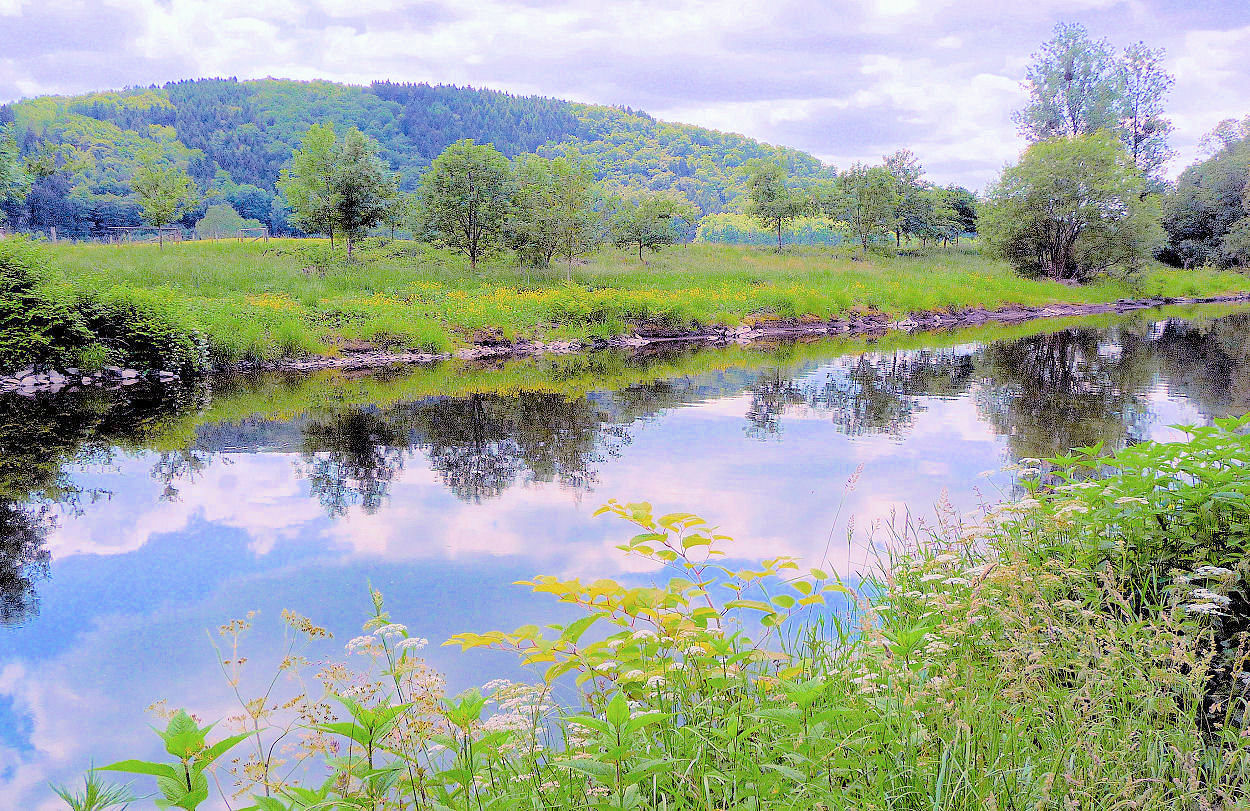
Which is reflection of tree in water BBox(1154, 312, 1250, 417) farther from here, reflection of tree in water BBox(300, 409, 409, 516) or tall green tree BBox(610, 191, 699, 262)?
tall green tree BBox(610, 191, 699, 262)

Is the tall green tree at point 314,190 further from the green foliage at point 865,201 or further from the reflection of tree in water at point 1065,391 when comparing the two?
the green foliage at point 865,201

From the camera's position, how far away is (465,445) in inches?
364

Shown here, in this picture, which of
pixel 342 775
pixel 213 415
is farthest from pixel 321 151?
pixel 342 775

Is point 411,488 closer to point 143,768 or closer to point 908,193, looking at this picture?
point 143,768

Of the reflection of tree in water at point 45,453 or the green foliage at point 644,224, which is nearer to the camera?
the reflection of tree in water at point 45,453

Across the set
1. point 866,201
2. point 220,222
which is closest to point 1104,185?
point 866,201

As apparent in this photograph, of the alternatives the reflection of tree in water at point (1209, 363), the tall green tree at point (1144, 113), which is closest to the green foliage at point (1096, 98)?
the tall green tree at point (1144, 113)

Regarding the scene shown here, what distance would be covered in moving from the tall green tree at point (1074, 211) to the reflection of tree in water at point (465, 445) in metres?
32.0

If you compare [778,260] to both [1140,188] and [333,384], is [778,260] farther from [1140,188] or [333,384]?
[333,384]

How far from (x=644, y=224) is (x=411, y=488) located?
33.6m

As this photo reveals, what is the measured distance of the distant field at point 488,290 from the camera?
703 inches

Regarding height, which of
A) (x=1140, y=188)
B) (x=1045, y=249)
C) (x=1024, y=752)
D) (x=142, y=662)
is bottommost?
(x=142, y=662)

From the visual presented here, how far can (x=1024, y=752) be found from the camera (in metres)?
2.32

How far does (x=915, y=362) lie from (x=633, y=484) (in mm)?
12333
